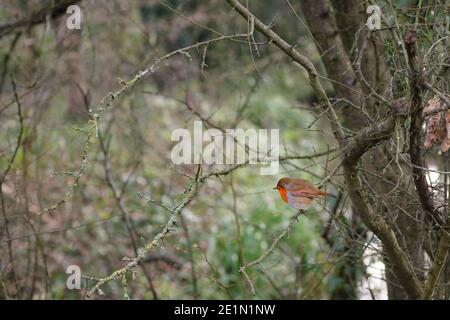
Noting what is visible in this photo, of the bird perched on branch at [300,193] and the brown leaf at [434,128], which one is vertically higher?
the brown leaf at [434,128]

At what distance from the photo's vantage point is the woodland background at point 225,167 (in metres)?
2.84

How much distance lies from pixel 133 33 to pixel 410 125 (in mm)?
6245

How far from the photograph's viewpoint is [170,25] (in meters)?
7.50

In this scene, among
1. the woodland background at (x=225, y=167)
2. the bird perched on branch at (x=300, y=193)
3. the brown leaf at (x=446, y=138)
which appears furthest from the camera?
the bird perched on branch at (x=300, y=193)

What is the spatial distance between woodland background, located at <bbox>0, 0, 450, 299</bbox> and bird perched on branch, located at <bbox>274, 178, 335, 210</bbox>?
0.46ft

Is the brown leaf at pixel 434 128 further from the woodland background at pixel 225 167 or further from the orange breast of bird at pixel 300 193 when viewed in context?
the orange breast of bird at pixel 300 193

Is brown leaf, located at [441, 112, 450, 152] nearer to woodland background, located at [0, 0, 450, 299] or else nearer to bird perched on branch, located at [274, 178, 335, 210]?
woodland background, located at [0, 0, 450, 299]

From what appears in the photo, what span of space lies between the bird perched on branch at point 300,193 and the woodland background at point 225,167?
14 centimetres

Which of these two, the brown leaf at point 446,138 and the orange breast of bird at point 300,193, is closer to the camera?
the brown leaf at point 446,138

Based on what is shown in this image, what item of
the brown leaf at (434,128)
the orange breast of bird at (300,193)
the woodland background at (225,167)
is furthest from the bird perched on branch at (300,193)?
the brown leaf at (434,128)

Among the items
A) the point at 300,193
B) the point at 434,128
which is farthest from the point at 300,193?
the point at 434,128

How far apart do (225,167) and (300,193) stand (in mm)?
1080

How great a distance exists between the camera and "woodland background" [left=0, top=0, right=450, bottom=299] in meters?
2.84

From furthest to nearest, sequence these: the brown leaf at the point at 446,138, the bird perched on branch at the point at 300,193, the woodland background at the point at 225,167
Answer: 1. the bird perched on branch at the point at 300,193
2. the woodland background at the point at 225,167
3. the brown leaf at the point at 446,138
